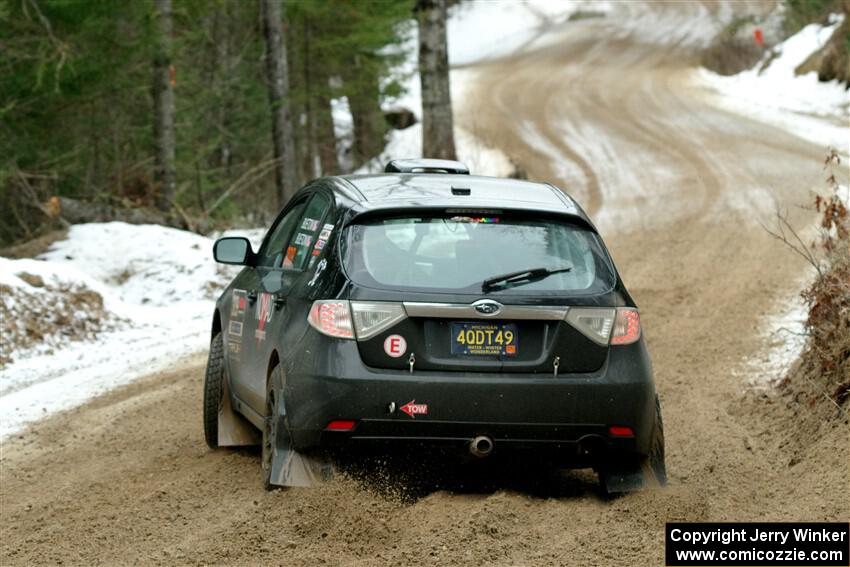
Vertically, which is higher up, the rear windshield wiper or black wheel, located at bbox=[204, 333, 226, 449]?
the rear windshield wiper

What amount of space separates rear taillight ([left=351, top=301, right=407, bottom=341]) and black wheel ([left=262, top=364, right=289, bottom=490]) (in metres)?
0.65

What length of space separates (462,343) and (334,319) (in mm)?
612

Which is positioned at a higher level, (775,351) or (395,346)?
(395,346)

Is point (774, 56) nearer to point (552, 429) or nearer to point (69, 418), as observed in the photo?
point (69, 418)

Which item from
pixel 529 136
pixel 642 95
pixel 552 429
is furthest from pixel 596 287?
pixel 642 95

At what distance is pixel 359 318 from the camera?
5930 millimetres

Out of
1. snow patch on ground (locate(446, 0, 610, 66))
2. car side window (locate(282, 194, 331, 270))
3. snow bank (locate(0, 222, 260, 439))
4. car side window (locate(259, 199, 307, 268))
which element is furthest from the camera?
snow patch on ground (locate(446, 0, 610, 66))

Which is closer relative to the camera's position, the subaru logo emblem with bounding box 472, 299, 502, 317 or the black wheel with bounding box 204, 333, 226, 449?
the subaru logo emblem with bounding box 472, 299, 502, 317

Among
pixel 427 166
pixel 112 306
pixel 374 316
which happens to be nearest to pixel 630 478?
pixel 374 316

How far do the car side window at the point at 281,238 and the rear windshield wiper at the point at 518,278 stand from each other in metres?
1.79

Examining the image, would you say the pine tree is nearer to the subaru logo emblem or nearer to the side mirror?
the side mirror

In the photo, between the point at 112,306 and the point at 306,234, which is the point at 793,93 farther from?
the point at 306,234

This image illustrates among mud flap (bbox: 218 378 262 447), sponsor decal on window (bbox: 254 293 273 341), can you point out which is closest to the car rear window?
sponsor decal on window (bbox: 254 293 273 341)

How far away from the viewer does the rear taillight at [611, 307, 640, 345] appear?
6.19 metres
